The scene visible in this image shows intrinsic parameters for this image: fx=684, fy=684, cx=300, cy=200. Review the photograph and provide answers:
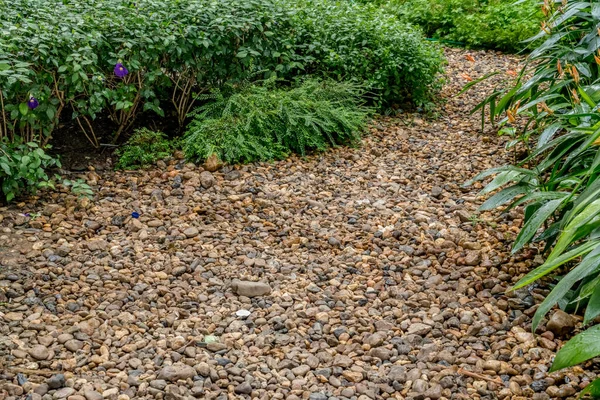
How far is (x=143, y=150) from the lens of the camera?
4.30 meters

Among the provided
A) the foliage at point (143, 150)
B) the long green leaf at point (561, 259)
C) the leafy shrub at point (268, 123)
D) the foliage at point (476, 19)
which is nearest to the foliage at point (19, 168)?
the foliage at point (143, 150)

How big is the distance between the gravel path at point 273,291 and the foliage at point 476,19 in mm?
3155

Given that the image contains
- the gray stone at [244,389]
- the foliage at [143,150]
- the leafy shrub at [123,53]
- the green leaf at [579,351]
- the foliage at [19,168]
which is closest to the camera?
the green leaf at [579,351]

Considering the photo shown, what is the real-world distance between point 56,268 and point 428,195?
6.82 ft

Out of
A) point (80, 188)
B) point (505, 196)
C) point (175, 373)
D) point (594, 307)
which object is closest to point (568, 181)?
point (505, 196)

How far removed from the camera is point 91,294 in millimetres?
3018

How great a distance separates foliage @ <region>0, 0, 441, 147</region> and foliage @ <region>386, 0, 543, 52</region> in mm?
1886

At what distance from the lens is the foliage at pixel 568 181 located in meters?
2.02

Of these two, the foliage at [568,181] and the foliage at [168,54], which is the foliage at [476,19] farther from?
the foliage at [568,181]

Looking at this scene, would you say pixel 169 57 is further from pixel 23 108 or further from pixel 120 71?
pixel 23 108

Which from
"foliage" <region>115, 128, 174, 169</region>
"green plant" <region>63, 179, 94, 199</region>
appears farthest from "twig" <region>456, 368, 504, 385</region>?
"foliage" <region>115, 128, 174, 169</region>

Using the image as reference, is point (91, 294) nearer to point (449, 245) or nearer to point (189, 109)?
point (449, 245)

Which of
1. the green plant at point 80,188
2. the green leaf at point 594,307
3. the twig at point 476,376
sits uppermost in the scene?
the green leaf at point 594,307

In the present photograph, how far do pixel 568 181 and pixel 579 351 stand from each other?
1.16 metres
